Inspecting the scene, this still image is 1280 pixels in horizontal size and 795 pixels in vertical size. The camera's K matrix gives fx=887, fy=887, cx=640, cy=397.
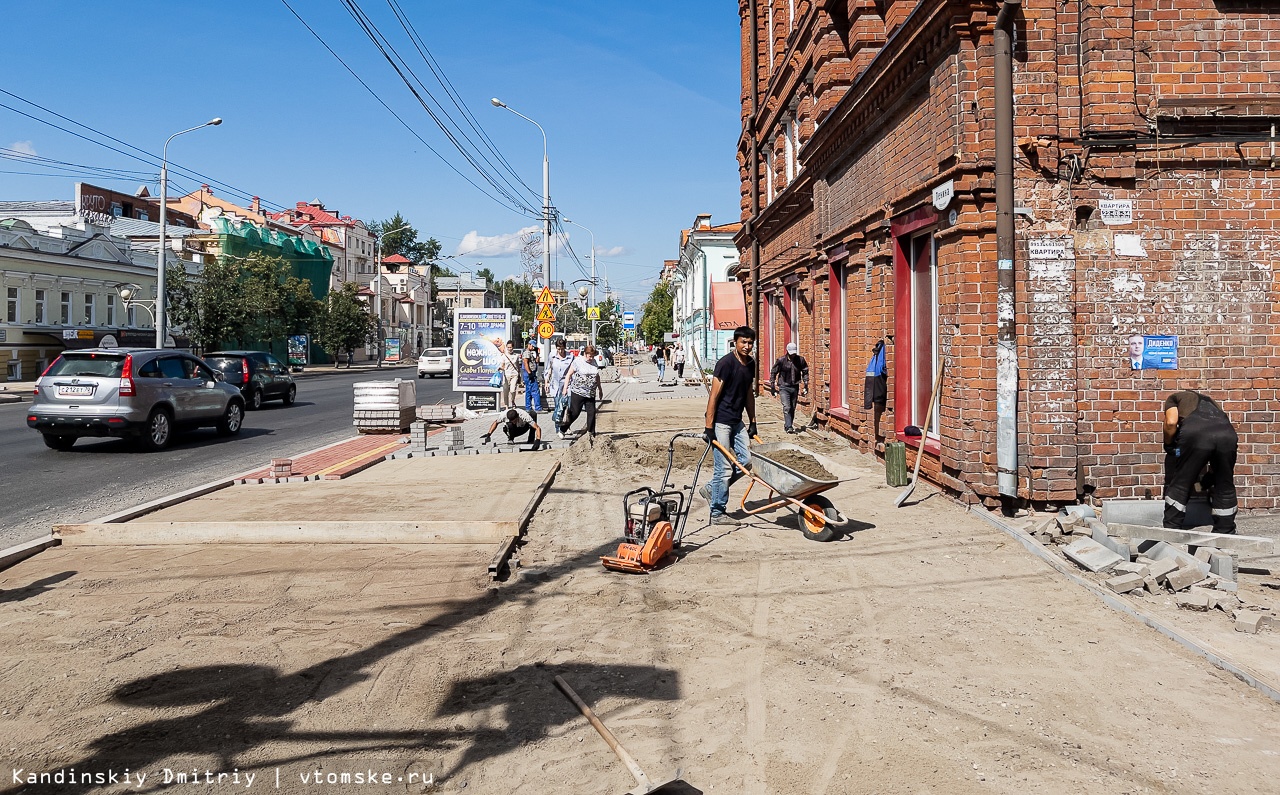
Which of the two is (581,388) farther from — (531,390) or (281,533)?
(281,533)

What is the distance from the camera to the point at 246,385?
25.6 meters

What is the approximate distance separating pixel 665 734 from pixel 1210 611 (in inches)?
154

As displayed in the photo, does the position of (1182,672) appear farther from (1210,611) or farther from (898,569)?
(898,569)

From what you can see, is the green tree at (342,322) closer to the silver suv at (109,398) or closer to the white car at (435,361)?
the white car at (435,361)

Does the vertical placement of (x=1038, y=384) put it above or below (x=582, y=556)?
above

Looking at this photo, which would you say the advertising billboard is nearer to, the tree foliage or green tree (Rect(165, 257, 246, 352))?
the tree foliage

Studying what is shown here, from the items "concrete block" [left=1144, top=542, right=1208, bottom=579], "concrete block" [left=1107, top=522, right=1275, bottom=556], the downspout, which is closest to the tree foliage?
A: the downspout

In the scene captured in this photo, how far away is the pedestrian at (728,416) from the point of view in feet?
28.0

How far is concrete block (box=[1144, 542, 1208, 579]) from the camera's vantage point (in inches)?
241

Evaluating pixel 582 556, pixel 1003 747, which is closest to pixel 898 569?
pixel 582 556

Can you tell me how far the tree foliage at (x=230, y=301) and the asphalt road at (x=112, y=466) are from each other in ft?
86.9

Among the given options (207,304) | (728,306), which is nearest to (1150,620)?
(728,306)

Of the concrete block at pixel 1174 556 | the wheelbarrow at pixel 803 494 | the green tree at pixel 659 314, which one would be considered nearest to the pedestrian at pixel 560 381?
the wheelbarrow at pixel 803 494

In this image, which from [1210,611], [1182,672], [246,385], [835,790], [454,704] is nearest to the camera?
[835,790]
